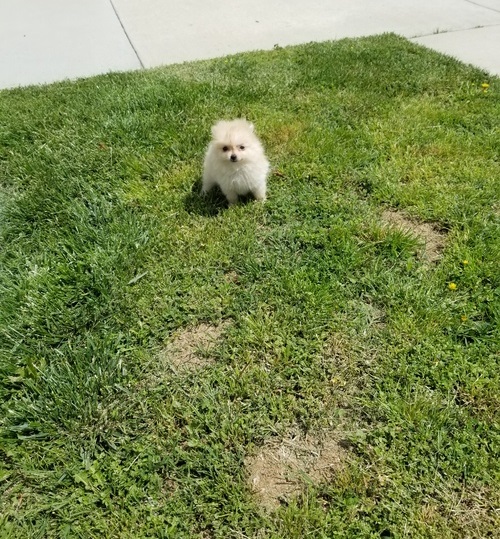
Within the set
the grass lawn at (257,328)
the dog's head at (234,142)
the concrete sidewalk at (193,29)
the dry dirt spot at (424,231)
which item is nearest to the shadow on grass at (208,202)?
the grass lawn at (257,328)

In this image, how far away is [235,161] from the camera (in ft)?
9.63

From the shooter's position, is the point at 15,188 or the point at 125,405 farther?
the point at 15,188

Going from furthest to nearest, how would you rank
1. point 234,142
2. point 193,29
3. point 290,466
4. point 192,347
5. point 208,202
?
point 193,29 < point 208,202 < point 234,142 < point 192,347 < point 290,466

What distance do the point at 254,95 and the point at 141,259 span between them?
2.54 metres

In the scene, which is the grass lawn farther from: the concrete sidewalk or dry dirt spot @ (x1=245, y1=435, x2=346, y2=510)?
the concrete sidewalk

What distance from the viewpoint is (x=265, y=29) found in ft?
21.2

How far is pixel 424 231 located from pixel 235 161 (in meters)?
1.36

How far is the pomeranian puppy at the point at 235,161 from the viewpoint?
2920mm

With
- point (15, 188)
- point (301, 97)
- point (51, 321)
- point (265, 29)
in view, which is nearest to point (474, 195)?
point (301, 97)

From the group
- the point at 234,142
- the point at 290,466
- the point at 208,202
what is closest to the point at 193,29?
the point at 208,202

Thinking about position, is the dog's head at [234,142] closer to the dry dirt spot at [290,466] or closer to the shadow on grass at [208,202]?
the shadow on grass at [208,202]

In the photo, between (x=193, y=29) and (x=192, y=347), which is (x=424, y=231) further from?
(x=193, y=29)

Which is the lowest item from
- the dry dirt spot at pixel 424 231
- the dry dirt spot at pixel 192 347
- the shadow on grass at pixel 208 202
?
the dry dirt spot at pixel 424 231

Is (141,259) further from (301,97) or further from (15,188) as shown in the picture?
(301,97)
